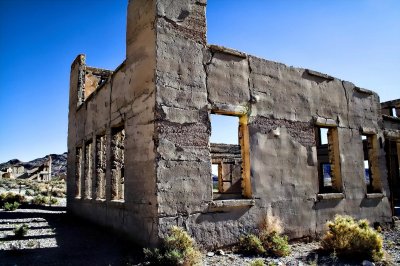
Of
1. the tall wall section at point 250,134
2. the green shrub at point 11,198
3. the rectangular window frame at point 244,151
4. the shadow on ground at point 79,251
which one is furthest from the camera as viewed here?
the green shrub at point 11,198

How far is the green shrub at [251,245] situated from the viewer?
6.01 m

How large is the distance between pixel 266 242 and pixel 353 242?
176 cm

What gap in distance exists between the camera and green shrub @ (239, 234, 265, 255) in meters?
6.01

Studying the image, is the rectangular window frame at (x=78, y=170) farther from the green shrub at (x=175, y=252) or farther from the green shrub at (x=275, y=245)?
the green shrub at (x=275, y=245)

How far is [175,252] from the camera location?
4.90m

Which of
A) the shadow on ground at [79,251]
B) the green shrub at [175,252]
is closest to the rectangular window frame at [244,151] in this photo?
the green shrub at [175,252]

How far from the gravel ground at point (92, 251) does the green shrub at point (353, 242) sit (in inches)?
9.5

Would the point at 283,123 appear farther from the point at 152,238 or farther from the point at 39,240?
the point at 39,240

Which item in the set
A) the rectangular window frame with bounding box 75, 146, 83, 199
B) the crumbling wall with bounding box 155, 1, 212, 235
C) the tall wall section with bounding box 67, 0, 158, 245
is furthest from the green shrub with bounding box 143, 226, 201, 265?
the rectangular window frame with bounding box 75, 146, 83, 199

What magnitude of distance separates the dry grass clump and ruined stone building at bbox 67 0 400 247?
21cm

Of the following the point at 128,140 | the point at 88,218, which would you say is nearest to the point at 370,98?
the point at 128,140

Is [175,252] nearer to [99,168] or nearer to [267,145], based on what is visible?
[267,145]

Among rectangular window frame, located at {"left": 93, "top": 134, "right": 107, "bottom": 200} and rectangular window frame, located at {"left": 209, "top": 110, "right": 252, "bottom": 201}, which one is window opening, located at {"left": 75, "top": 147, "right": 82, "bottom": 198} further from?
rectangular window frame, located at {"left": 209, "top": 110, "right": 252, "bottom": 201}

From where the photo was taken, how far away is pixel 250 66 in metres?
7.27
